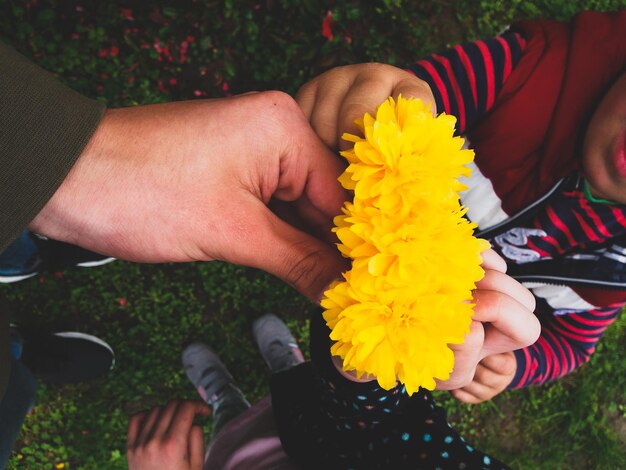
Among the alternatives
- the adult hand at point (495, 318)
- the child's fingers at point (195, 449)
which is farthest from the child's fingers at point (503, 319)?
the child's fingers at point (195, 449)

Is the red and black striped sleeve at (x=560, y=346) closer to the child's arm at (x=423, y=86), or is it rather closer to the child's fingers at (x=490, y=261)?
the child's fingers at (x=490, y=261)

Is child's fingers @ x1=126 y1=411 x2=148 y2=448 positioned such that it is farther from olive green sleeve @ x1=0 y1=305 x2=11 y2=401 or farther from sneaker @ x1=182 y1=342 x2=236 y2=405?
olive green sleeve @ x1=0 y1=305 x2=11 y2=401

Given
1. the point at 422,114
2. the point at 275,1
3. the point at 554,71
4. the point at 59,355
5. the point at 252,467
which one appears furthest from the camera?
the point at 275,1

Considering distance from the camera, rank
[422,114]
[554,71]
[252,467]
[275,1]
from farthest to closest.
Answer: [275,1] < [252,467] < [554,71] < [422,114]

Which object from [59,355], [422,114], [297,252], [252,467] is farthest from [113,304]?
[422,114]

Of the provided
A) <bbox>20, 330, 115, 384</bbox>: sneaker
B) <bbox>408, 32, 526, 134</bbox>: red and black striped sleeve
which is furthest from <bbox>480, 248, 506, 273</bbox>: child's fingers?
<bbox>20, 330, 115, 384</bbox>: sneaker

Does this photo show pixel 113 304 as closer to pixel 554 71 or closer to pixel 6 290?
pixel 6 290

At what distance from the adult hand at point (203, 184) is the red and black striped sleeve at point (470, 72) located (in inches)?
23.9

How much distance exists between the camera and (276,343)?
2.78 meters

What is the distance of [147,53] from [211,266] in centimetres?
125

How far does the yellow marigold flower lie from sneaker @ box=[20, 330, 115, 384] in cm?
199

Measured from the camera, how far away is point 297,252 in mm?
1302

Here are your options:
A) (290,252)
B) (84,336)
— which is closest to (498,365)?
(290,252)

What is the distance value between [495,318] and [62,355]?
7.44 feet
